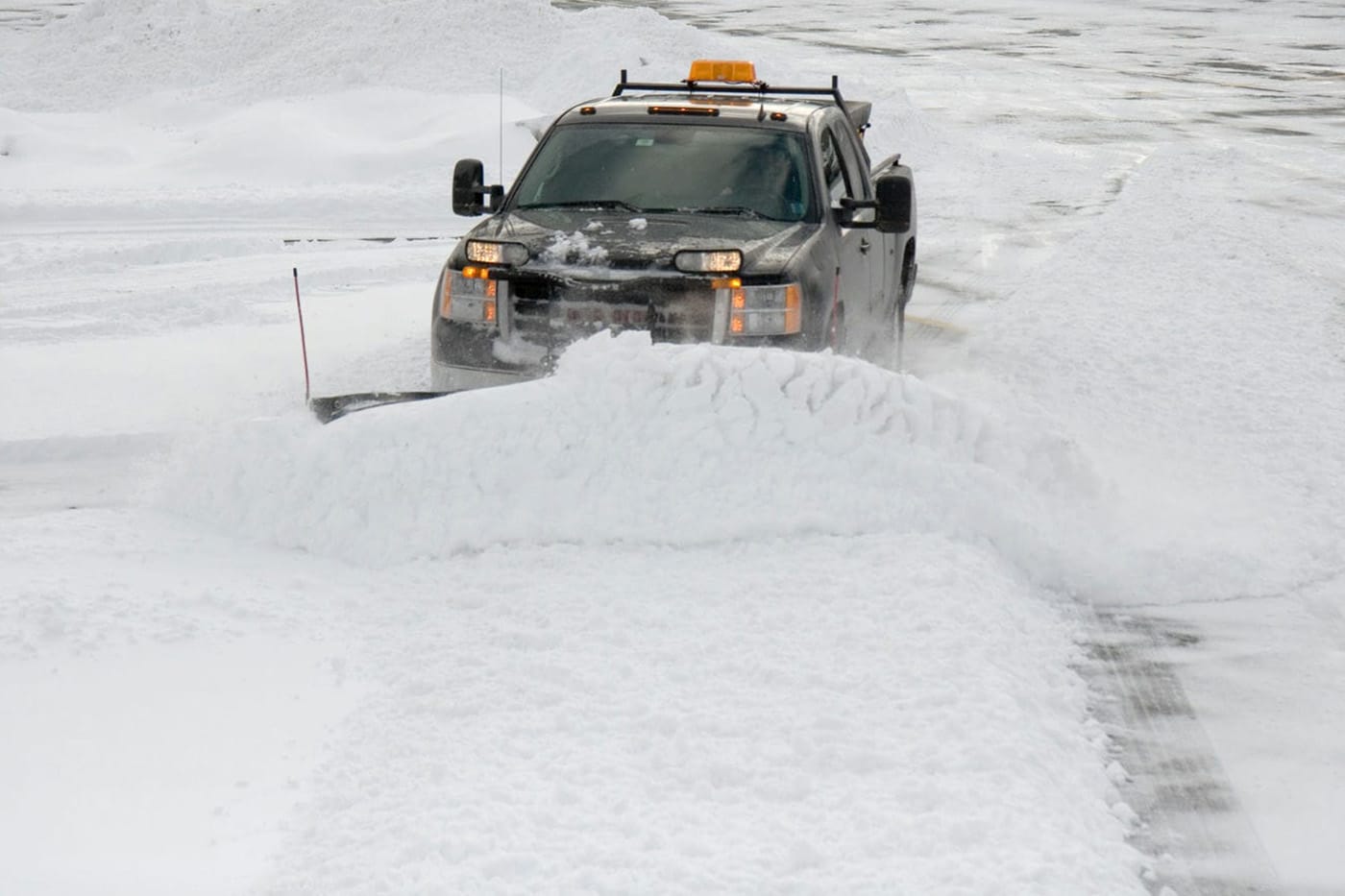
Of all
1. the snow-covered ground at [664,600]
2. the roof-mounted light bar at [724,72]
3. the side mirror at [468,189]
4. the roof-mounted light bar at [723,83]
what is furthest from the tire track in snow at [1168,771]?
the roof-mounted light bar at [724,72]

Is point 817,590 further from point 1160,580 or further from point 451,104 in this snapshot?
point 451,104

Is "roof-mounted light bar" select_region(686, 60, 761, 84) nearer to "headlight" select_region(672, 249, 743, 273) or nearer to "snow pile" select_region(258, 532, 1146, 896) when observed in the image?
"headlight" select_region(672, 249, 743, 273)

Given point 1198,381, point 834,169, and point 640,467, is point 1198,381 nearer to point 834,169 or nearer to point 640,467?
point 834,169

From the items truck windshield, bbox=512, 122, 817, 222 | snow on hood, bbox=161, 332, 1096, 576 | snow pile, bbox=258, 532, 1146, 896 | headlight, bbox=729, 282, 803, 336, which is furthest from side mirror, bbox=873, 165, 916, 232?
snow pile, bbox=258, 532, 1146, 896

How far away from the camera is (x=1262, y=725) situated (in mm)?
4836

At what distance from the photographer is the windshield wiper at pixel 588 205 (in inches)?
285

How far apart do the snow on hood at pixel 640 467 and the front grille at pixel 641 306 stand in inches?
13.7

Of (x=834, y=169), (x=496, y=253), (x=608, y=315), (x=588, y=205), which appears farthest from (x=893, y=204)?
(x=496, y=253)

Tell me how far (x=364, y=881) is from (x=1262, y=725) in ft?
9.42

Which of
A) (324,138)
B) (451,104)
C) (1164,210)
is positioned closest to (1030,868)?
(1164,210)

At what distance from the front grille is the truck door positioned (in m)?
0.95

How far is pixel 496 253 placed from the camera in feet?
22.1

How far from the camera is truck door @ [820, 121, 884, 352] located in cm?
741

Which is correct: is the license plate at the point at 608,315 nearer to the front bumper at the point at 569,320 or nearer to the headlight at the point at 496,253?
the front bumper at the point at 569,320
